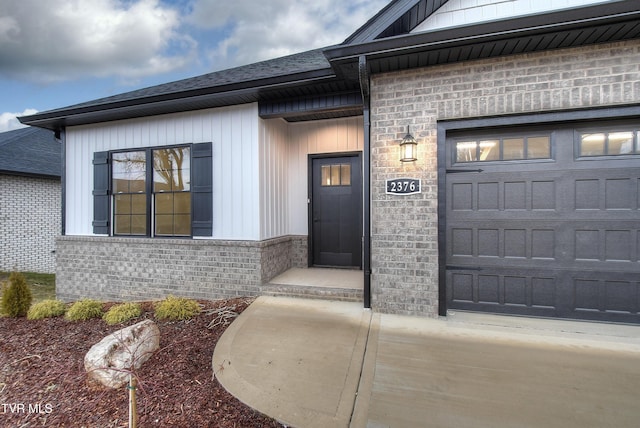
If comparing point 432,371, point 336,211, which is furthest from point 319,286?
point 432,371

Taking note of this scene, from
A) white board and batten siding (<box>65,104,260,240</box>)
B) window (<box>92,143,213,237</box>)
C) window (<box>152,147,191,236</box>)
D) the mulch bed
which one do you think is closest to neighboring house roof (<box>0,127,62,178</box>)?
window (<box>92,143,213,237</box>)

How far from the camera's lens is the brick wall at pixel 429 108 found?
9.45ft

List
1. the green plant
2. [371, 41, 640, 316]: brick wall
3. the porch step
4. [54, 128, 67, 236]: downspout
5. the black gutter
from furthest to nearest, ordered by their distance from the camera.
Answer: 1. [54, 128, 67, 236]: downspout
2. the porch step
3. the green plant
4. [371, 41, 640, 316]: brick wall
5. the black gutter

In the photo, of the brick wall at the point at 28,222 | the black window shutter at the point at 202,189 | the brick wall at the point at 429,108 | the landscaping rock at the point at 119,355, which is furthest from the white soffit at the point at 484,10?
the brick wall at the point at 28,222

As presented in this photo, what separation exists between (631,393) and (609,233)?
1851 millimetres

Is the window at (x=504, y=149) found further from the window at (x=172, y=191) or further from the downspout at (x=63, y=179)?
the downspout at (x=63, y=179)

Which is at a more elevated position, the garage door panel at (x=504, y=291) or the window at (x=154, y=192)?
the window at (x=154, y=192)

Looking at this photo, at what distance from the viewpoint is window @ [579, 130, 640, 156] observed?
116 inches

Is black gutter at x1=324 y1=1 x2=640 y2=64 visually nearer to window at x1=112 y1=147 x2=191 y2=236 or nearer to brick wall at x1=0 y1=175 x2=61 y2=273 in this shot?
window at x1=112 y1=147 x2=191 y2=236

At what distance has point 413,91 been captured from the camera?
3.37 m

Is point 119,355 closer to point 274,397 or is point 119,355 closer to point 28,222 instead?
point 274,397

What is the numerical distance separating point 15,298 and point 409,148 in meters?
5.80

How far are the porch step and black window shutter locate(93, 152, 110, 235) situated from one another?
358 cm

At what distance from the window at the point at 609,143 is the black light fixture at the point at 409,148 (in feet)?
6.07
